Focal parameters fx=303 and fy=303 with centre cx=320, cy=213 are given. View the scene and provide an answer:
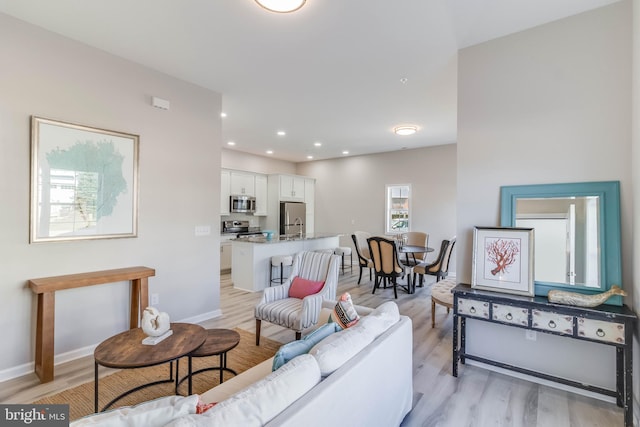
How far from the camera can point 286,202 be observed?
26.6 ft

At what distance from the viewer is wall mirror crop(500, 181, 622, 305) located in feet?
7.30

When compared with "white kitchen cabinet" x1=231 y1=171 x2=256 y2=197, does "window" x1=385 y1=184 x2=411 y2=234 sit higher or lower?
lower

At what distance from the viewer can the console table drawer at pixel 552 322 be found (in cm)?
216

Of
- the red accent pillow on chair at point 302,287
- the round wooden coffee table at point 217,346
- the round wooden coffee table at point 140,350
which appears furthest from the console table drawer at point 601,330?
the round wooden coffee table at point 140,350

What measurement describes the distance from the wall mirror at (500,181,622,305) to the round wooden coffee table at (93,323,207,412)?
2.71 metres

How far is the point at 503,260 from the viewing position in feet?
8.38

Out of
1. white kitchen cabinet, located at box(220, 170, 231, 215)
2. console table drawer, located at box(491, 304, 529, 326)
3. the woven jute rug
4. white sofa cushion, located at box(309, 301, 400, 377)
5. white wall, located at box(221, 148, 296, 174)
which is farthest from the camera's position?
white wall, located at box(221, 148, 296, 174)

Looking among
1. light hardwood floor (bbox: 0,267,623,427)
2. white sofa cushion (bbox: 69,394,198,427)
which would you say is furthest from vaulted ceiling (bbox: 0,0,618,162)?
light hardwood floor (bbox: 0,267,623,427)

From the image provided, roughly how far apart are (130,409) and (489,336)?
283 cm

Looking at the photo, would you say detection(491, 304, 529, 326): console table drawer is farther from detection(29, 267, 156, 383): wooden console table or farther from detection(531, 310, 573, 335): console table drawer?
detection(29, 267, 156, 383): wooden console table

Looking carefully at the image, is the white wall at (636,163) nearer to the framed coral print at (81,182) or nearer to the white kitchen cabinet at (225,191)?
the framed coral print at (81,182)

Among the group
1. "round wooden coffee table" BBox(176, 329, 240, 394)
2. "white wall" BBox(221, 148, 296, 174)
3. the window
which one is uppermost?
"white wall" BBox(221, 148, 296, 174)

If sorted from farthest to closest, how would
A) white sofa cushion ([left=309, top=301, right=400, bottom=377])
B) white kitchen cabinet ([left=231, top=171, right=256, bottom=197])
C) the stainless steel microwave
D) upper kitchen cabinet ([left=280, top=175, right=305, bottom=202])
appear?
upper kitchen cabinet ([left=280, top=175, right=305, bottom=202]) < white kitchen cabinet ([left=231, top=171, right=256, bottom=197]) < the stainless steel microwave < white sofa cushion ([left=309, top=301, right=400, bottom=377])

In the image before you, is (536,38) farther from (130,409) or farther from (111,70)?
(111,70)
